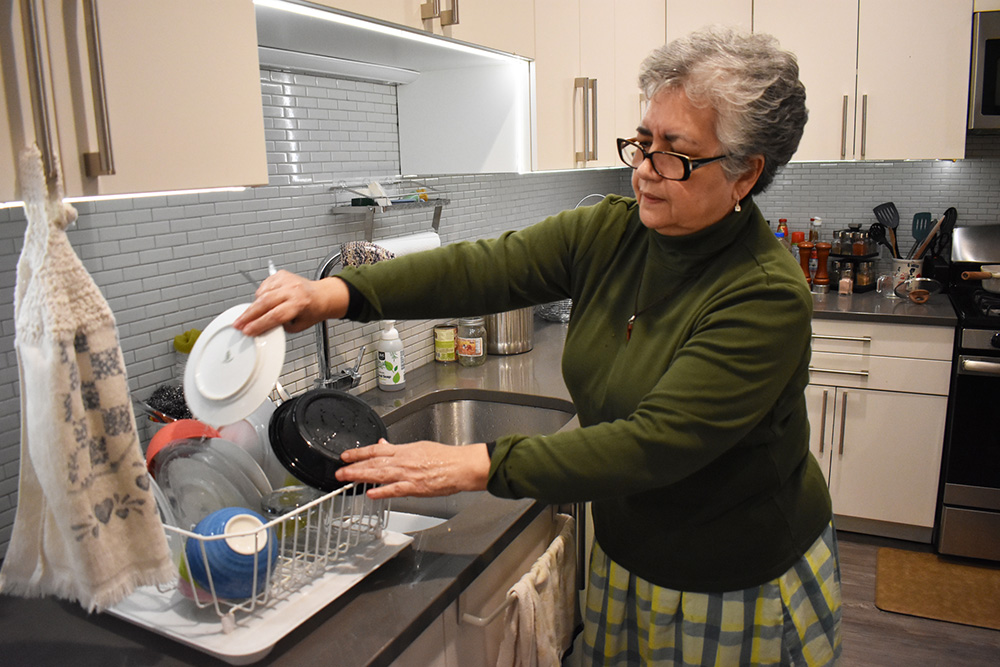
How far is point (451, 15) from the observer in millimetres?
1554

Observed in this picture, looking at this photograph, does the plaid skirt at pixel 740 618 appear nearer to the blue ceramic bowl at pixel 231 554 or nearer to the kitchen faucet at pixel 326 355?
the blue ceramic bowl at pixel 231 554

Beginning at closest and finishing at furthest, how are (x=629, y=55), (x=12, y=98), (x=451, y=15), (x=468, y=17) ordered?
(x=12, y=98)
(x=451, y=15)
(x=468, y=17)
(x=629, y=55)

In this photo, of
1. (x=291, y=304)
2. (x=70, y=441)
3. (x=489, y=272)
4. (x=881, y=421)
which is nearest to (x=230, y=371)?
(x=291, y=304)

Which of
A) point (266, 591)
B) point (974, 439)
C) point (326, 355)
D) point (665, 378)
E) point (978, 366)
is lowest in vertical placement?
point (974, 439)

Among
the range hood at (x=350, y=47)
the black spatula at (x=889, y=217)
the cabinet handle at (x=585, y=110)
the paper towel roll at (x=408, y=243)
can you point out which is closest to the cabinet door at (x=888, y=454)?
the black spatula at (x=889, y=217)

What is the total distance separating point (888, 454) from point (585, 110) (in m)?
1.75

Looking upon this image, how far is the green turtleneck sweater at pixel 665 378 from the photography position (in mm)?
1062

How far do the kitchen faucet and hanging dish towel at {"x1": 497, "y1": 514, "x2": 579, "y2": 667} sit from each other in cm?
64

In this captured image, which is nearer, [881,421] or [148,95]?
[148,95]

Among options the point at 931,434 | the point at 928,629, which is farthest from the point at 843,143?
the point at 928,629

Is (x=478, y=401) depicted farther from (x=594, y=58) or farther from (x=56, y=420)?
(x=56, y=420)

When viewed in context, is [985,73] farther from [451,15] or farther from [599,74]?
[451,15]

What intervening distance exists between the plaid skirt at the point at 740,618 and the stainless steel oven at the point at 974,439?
5.45 feet

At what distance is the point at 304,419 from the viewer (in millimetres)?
1148
